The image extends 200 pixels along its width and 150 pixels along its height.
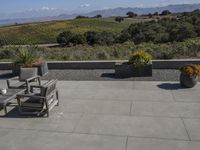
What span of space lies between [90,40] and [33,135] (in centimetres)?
3408

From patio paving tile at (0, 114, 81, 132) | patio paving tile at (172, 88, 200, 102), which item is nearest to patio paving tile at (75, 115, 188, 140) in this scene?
patio paving tile at (0, 114, 81, 132)

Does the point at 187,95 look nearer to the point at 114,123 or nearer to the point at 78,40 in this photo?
the point at 114,123

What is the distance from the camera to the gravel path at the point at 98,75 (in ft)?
→ 32.5

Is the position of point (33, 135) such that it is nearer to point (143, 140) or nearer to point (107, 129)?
point (107, 129)

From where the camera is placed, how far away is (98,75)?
1059 centimetres

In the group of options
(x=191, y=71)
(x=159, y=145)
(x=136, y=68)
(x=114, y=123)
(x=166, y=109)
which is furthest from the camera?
(x=136, y=68)

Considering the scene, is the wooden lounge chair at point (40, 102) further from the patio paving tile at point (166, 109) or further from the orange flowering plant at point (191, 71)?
the orange flowering plant at point (191, 71)

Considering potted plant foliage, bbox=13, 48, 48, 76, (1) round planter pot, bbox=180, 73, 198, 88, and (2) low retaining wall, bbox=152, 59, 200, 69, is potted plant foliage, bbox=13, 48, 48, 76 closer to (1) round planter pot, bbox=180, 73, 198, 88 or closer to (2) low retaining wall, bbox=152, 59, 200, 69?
(2) low retaining wall, bbox=152, 59, 200, 69

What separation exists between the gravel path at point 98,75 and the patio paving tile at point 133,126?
11.9 ft

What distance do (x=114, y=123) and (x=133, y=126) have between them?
16.1 inches

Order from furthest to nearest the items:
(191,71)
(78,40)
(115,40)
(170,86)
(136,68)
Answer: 1. (78,40)
2. (115,40)
3. (136,68)
4. (170,86)
5. (191,71)

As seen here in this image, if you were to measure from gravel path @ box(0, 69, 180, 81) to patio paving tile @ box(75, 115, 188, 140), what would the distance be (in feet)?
11.9

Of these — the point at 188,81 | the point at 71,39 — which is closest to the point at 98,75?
the point at 188,81

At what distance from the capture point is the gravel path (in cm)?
991
